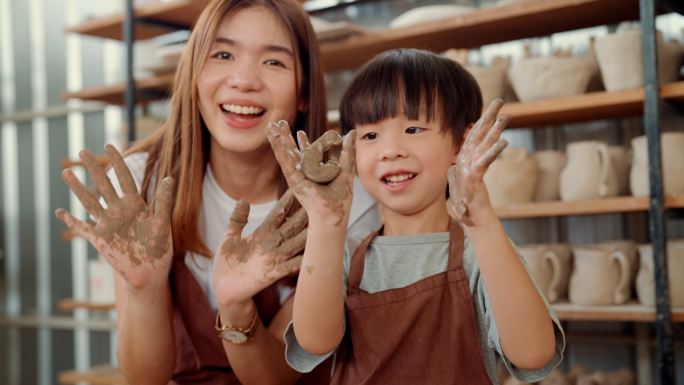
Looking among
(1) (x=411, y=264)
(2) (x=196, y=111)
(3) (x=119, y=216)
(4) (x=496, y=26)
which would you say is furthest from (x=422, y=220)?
(4) (x=496, y=26)

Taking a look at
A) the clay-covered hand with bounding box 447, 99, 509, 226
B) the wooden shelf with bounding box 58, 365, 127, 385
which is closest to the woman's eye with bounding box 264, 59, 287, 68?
the clay-covered hand with bounding box 447, 99, 509, 226

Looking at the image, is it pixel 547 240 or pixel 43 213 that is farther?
pixel 43 213

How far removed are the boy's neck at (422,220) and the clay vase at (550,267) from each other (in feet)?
3.67

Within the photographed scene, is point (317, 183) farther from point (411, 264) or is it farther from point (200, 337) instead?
point (200, 337)

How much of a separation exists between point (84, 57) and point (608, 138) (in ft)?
10.4

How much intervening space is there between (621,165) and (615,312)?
448 millimetres

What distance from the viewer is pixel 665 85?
200 cm

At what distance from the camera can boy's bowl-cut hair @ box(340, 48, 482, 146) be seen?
1130mm

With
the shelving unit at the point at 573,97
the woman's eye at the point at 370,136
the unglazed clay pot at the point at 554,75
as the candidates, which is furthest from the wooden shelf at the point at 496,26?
the woman's eye at the point at 370,136

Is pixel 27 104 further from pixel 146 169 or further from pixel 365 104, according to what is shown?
pixel 365 104

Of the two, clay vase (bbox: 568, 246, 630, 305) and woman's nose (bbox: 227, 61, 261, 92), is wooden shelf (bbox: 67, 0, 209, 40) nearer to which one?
woman's nose (bbox: 227, 61, 261, 92)

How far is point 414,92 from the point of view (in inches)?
44.4

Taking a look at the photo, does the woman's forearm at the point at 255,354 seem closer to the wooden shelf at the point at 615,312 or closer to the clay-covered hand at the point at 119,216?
the clay-covered hand at the point at 119,216

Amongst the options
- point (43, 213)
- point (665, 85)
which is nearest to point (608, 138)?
point (665, 85)
